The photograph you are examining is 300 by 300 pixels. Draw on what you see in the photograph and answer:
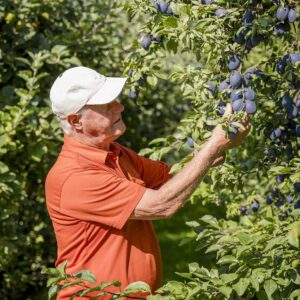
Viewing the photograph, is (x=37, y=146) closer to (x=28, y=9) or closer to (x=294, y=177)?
(x=28, y=9)

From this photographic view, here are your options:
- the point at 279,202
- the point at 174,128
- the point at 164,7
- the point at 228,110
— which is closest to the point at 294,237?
the point at 228,110

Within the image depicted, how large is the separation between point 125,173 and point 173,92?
172 inches

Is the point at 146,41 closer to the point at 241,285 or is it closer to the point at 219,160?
the point at 219,160

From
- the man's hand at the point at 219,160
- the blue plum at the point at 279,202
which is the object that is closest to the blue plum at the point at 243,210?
the blue plum at the point at 279,202

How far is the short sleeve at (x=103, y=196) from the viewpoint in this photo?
9.09ft

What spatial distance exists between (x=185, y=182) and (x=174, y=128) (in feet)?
15.5

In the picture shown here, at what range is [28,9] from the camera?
506 centimetres

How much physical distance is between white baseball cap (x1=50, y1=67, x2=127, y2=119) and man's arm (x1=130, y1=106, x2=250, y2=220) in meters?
0.37

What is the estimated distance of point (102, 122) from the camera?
114 inches

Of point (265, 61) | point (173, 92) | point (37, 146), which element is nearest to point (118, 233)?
point (265, 61)

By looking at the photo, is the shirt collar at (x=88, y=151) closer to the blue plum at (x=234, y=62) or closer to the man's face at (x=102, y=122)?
the man's face at (x=102, y=122)

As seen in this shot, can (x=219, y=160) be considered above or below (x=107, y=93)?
below

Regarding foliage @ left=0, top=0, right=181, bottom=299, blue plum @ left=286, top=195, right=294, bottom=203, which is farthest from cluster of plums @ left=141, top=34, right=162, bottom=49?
foliage @ left=0, top=0, right=181, bottom=299

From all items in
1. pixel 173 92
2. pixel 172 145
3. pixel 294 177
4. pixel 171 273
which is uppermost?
pixel 294 177
